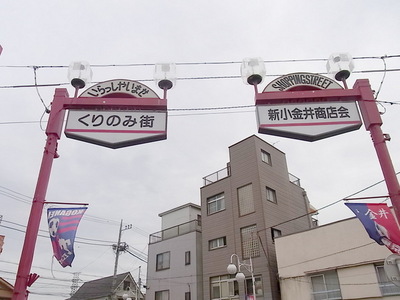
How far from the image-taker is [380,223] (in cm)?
545

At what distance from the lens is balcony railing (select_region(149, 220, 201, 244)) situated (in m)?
27.2

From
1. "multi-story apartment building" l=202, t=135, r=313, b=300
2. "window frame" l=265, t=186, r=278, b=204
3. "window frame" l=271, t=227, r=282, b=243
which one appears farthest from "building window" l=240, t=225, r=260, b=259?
"window frame" l=265, t=186, r=278, b=204

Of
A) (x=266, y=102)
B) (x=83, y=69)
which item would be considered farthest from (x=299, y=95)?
(x=83, y=69)

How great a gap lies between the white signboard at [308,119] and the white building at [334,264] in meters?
11.9

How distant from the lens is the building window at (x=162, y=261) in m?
27.2

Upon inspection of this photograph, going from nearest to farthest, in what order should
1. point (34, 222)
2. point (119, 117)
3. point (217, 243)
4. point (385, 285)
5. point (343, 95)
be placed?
point (34, 222) → point (119, 117) → point (343, 95) → point (385, 285) → point (217, 243)

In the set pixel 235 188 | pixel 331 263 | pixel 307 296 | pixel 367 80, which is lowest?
pixel 307 296

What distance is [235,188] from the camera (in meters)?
24.5

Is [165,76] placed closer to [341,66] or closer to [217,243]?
[341,66]

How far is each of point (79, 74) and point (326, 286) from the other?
54.1ft

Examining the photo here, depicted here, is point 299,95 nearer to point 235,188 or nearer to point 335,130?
point 335,130

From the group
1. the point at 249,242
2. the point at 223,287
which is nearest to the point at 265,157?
the point at 249,242

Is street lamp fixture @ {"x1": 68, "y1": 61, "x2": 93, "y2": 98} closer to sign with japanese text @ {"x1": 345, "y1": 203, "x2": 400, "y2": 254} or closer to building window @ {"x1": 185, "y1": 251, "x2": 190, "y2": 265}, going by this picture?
sign with japanese text @ {"x1": 345, "y1": 203, "x2": 400, "y2": 254}

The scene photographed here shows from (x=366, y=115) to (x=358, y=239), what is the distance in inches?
501
